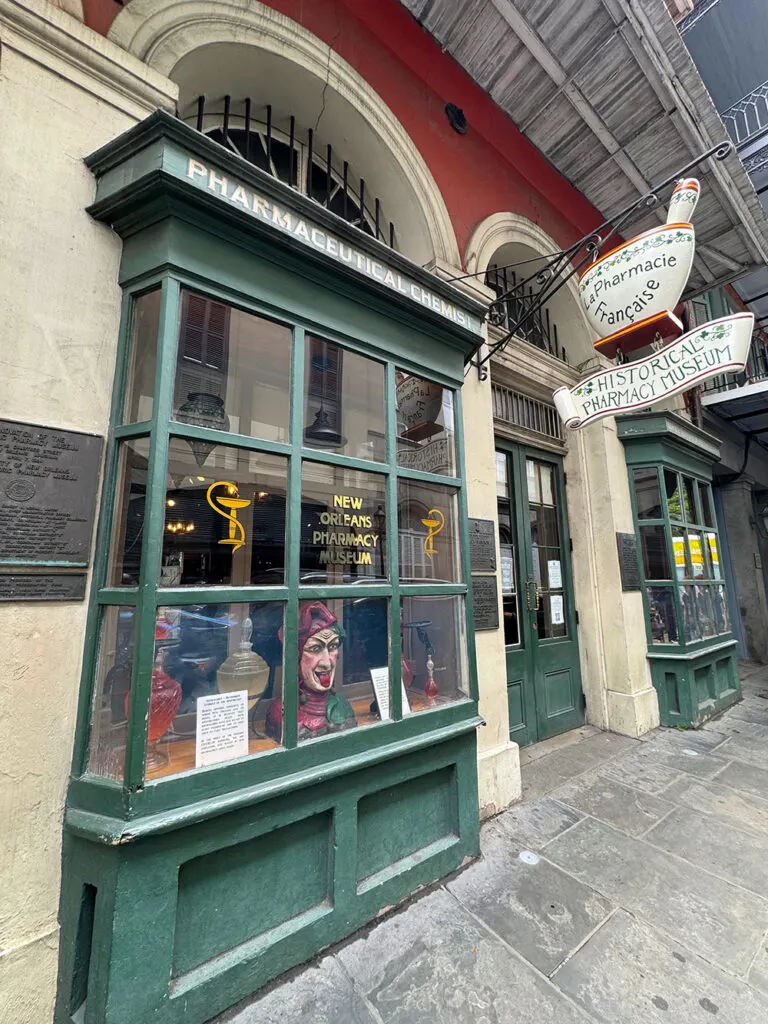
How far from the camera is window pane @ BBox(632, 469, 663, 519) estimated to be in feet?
17.7

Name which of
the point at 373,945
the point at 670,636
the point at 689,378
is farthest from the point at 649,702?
the point at 373,945

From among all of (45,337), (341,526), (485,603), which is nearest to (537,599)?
(485,603)

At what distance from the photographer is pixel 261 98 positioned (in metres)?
3.23

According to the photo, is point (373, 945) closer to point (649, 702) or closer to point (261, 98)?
point (649, 702)

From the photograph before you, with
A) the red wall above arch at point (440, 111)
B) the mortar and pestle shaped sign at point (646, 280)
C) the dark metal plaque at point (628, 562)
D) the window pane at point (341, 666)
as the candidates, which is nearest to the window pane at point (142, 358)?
the window pane at point (341, 666)

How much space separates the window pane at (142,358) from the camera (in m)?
1.97

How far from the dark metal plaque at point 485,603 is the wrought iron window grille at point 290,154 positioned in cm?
260

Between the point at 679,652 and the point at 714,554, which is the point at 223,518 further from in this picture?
the point at 714,554

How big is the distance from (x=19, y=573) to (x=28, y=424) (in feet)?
2.00

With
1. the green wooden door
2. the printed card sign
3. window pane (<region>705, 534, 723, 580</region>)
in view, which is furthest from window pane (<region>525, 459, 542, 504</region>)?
window pane (<region>705, 534, 723, 580</region>)

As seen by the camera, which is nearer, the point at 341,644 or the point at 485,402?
the point at 341,644

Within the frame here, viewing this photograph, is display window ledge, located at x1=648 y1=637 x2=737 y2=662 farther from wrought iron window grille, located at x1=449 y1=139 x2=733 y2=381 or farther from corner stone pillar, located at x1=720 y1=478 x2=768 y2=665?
corner stone pillar, located at x1=720 y1=478 x2=768 y2=665

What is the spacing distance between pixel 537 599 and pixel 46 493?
437 centimetres

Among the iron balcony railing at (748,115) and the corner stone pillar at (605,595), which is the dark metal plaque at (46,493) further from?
the iron balcony railing at (748,115)
